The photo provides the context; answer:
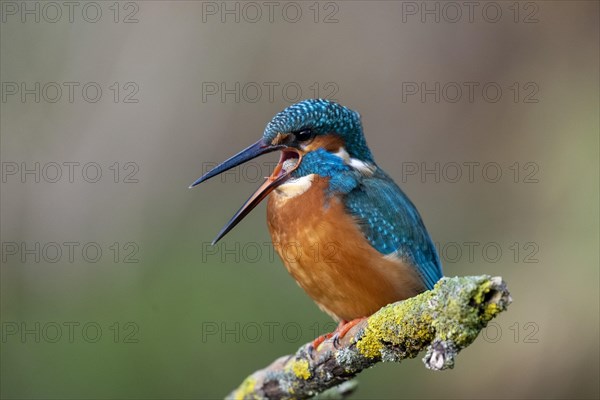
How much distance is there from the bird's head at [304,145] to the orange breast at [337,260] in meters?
0.07

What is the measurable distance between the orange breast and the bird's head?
2.8 inches

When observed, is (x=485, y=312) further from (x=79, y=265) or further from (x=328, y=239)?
(x=79, y=265)

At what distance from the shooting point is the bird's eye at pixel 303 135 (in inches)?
112

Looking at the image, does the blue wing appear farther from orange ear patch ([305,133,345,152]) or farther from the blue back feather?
orange ear patch ([305,133,345,152])

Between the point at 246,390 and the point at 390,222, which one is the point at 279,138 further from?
the point at 246,390

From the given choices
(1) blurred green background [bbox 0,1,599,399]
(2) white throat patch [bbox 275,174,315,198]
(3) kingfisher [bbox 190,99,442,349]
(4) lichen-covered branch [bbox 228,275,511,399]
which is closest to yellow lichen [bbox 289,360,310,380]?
(4) lichen-covered branch [bbox 228,275,511,399]

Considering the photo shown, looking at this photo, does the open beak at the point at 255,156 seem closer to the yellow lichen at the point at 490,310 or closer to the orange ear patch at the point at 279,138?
the orange ear patch at the point at 279,138

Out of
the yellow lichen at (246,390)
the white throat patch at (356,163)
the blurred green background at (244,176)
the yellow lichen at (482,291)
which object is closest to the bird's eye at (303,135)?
the white throat patch at (356,163)

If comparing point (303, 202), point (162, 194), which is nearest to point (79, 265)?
point (162, 194)

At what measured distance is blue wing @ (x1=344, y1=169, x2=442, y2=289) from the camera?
2.83 meters

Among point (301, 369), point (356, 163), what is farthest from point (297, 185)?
point (301, 369)

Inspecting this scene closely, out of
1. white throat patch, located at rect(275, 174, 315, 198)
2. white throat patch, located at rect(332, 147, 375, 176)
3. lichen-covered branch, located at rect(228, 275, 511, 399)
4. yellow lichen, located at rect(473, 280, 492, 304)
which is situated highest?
white throat patch, located at rect(332, 147, 375, 176)

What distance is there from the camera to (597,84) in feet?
16.2

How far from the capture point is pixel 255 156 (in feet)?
9.21
